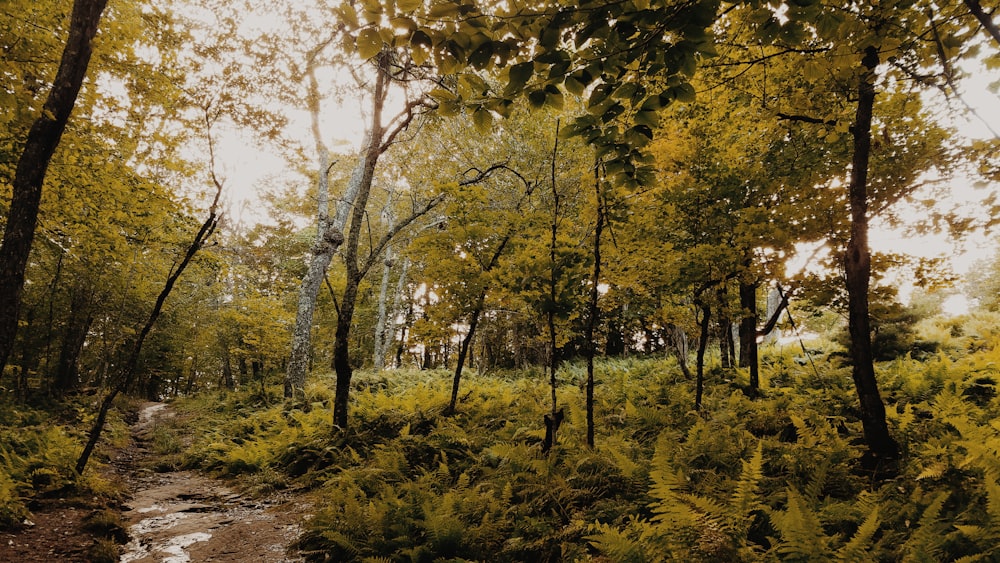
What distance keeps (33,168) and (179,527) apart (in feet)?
15.4

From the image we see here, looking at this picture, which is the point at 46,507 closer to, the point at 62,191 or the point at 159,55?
the point at 62,191

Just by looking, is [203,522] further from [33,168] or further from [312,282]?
[312,282]

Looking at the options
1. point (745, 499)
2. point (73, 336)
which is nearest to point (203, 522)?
point (745, 499)

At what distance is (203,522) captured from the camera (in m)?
6.01

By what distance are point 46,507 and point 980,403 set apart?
1330cm

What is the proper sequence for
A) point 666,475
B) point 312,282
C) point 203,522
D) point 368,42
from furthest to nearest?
point 312,282 → point 203,522 → point 666,475 → point 368,42

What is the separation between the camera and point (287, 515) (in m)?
6.31

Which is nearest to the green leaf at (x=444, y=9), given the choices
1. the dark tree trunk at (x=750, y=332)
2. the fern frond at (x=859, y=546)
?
the fern frond at (x=859, y=546)

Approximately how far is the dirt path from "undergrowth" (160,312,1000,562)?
52cm

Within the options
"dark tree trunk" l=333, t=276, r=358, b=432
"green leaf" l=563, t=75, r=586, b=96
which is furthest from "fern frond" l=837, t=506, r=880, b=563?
"dark tree trunk" l=333, t=276, r=358, b=432

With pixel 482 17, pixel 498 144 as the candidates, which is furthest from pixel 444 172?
pixel 482 17

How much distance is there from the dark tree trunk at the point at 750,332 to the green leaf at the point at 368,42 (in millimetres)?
7129

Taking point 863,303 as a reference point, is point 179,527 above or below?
below

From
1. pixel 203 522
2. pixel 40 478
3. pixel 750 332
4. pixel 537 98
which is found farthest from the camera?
pixel 750 332
